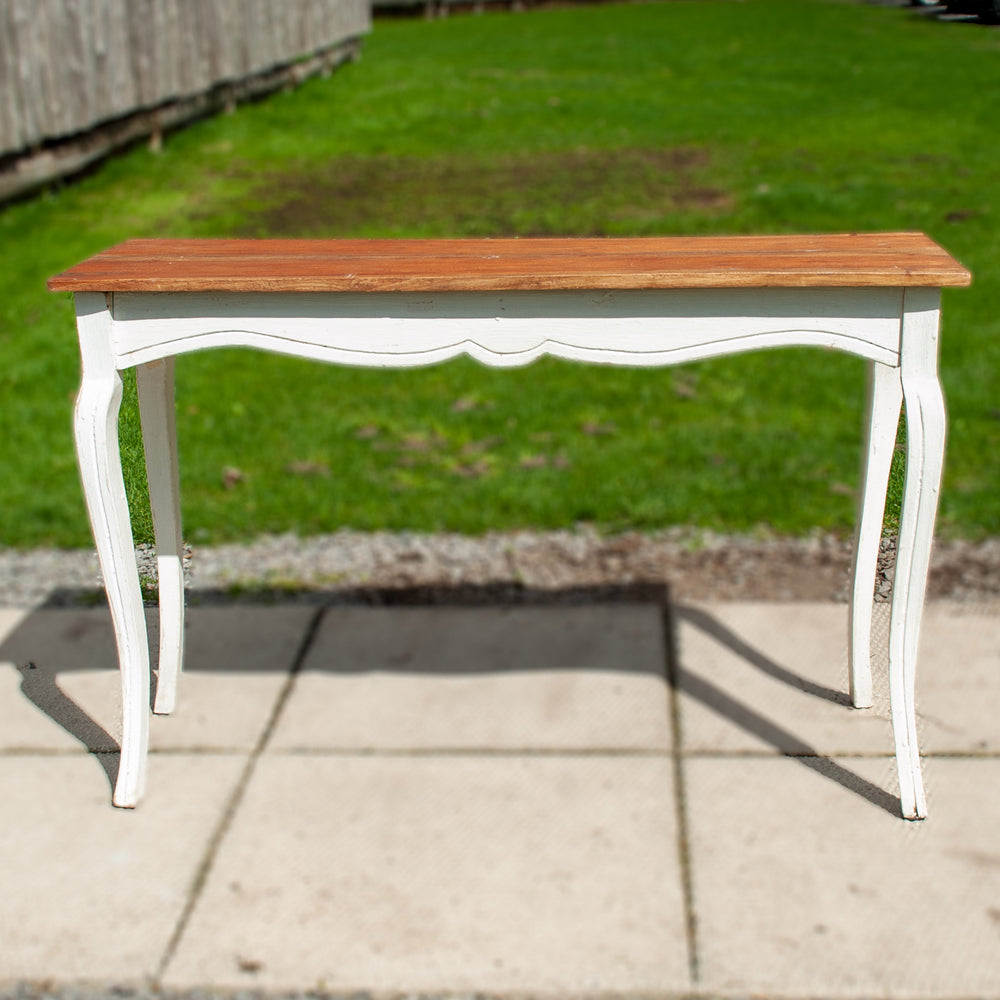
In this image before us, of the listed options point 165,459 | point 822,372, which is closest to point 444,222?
point 822,372

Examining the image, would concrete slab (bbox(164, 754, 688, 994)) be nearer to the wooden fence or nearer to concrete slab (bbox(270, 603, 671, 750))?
concrete slab (bbox(270, 603, 671, 750))

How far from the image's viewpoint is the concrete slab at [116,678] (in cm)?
304

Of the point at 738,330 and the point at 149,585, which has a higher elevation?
the point at 738,330

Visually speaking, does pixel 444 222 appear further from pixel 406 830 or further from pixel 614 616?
pixel 406 830

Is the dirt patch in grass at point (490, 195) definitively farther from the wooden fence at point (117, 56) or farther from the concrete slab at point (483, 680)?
the concrete slab at point (483, 680)

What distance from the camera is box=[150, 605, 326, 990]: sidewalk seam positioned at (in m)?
2.40

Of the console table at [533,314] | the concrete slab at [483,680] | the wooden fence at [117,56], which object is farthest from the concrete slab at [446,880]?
the wooden fence at [117,56]

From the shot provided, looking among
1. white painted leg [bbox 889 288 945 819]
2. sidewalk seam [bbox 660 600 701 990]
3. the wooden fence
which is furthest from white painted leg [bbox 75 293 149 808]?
the wooden fence

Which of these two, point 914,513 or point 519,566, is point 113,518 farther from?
point 519,566

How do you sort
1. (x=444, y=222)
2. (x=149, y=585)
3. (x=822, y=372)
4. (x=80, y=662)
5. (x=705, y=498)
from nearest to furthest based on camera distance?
(x=149, y=585), (x=80, y=662), (x=705, y=498), (x=822, y=372), (x=444, y=222)

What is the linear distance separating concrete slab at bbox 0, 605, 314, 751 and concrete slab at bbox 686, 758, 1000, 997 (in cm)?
120

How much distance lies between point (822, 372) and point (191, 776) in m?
3.64

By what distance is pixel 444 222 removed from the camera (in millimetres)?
7969

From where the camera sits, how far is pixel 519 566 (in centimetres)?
400
